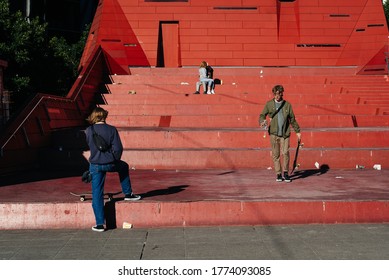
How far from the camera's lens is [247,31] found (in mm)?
20844

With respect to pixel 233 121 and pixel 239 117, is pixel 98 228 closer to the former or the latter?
pixel 233 121

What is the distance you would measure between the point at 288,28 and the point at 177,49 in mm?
4897

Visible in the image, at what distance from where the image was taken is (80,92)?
48.1 feet

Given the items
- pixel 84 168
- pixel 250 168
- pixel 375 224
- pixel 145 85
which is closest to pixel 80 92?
pixel 145 85

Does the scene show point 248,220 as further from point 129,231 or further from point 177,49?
point 177,49

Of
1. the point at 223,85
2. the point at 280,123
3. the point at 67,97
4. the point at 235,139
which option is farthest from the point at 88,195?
the point at 223,85

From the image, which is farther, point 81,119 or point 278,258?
point 81,119

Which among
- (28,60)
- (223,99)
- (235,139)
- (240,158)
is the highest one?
(28,60)

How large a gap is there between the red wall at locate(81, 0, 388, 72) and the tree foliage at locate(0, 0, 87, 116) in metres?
2.71

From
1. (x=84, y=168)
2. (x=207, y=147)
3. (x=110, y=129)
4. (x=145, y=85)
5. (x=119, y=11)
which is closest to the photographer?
(x=110, y=129)

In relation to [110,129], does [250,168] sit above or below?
below

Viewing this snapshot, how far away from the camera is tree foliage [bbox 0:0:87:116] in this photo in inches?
770

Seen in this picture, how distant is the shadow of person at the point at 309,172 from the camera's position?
9508 millimetres

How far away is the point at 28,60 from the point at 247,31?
9.26 meters
